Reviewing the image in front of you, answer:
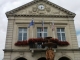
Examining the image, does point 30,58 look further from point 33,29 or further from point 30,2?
point 30,2

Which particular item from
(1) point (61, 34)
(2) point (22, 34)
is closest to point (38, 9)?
(2) point (22, 34)

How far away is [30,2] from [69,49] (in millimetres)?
9522

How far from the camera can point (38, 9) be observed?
23.8 m

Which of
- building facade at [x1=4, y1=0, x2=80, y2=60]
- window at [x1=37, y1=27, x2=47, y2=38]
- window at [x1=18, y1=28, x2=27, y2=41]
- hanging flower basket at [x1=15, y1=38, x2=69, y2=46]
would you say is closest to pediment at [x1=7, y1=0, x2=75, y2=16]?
building facade at [x1=4, y1=0, x2=80, y2=60]

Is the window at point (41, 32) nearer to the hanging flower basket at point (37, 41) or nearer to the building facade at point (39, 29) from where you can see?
the building facade at point (39, 29)

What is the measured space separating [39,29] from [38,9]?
3.37 metres

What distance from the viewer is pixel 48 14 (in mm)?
23266

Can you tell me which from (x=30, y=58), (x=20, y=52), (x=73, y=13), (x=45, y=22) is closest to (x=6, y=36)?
(x=20, y=52)

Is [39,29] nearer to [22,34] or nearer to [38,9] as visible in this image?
[22,34]

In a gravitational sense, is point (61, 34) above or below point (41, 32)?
below

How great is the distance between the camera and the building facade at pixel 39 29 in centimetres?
2053

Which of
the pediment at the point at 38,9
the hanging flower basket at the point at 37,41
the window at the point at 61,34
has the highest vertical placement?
the pediment at the point at 38,9

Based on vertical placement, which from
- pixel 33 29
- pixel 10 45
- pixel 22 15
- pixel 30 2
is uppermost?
pixel 30 2

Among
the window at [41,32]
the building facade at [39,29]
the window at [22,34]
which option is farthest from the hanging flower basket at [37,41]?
the window at [41,32]
